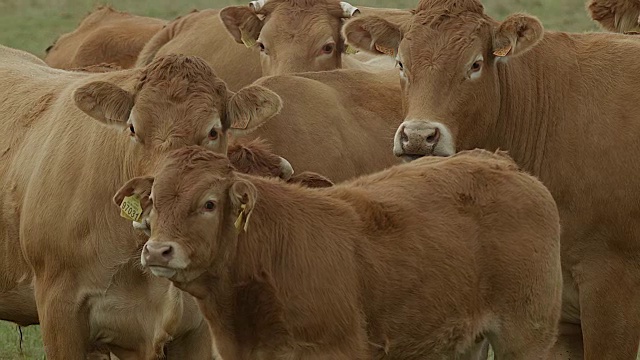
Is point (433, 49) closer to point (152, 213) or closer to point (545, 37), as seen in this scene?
point (545, 37)

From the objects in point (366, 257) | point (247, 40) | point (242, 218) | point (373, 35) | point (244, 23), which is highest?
point (242, 218)

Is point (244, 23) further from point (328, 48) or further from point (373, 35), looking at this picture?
point (373, 35)

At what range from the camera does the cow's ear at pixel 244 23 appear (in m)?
11.2

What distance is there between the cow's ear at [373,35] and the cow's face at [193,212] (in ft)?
9.36

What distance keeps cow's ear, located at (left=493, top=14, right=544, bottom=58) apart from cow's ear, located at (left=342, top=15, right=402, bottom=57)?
63cm

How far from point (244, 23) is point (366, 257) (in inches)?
A: 192

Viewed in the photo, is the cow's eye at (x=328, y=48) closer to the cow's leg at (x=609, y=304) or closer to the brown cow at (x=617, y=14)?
the brown cow at (x=617, y=14)

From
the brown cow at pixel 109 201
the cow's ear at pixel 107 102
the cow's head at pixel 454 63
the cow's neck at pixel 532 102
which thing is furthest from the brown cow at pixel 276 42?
the cow's ear at pixel 107 102

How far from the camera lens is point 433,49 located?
837 centimetres

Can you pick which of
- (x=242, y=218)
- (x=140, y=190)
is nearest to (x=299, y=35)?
(x=140, y=190)

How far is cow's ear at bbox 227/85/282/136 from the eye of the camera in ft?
23.8

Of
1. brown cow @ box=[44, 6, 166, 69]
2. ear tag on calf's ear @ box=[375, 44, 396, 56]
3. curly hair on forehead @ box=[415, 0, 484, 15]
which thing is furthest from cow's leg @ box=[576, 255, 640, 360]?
brown cow @ box=[44, 6, 166, 69]

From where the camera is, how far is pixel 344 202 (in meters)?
6.84

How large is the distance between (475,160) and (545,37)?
6.21ft
